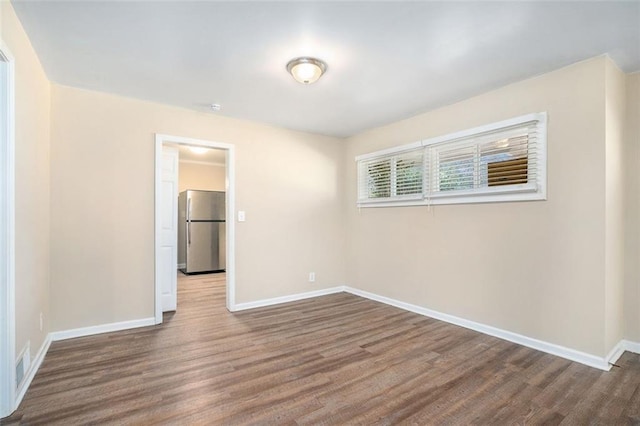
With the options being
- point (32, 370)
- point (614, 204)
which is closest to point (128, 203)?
point (32, 370)

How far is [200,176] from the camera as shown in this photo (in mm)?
7703

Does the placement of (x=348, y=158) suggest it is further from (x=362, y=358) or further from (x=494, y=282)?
(x=362, y=358)

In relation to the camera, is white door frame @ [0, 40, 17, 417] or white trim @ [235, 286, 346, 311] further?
white trim @ [235, 286, 346, 311]

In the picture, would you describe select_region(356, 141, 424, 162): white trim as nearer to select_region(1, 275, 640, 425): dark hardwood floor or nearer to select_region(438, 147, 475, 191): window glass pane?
select_region(438, 147, 475, 191): window glass pane

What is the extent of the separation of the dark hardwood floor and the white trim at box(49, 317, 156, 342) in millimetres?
110

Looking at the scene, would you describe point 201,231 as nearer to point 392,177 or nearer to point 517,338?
point 392,177

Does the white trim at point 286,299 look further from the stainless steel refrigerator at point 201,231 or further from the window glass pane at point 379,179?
the stainless steel refrigerator at point 201,231

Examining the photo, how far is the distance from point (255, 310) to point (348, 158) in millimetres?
2710

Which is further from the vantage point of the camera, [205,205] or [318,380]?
[205,205]

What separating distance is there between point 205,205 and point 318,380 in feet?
18.2

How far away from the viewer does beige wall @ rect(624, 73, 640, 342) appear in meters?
2.64

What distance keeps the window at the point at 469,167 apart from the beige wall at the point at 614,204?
1.41 feet

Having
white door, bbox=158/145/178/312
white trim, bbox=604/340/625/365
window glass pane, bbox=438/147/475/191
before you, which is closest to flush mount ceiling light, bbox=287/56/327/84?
window glass pane, bbox=438/147/475/191

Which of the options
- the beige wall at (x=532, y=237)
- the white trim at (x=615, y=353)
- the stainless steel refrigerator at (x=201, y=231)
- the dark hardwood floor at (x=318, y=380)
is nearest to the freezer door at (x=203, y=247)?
the stainless steel refrigerator at (x=201, y=231)
